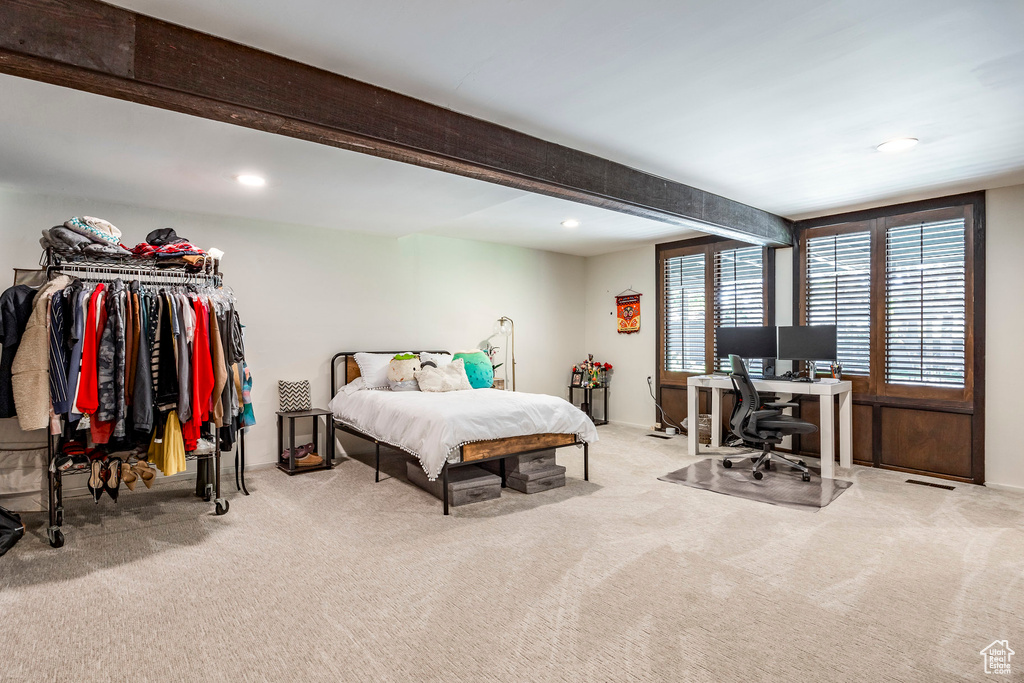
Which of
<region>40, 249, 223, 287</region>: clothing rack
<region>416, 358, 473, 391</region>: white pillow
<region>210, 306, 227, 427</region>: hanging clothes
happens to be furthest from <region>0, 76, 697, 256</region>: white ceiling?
<region>416, 358, 473, 391</region>: white pillow

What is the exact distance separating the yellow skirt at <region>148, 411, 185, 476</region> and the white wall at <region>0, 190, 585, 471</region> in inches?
74.2

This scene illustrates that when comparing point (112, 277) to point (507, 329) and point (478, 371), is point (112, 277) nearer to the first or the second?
point (478, 371)

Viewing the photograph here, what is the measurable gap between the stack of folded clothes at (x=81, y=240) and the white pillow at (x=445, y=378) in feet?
8.47

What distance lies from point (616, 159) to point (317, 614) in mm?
3163

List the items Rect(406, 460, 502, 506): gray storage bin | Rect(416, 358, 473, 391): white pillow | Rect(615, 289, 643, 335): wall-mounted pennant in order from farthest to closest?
Rect(615, 289, 643, 335): wall-mounted pennant, Rect(416, 358, 473, 391): white pillow, Rect(406, 460, 502, 506): gray storage bin

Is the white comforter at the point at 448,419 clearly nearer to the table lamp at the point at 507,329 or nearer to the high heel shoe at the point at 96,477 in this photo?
the high heel shoe at the point at 96,477

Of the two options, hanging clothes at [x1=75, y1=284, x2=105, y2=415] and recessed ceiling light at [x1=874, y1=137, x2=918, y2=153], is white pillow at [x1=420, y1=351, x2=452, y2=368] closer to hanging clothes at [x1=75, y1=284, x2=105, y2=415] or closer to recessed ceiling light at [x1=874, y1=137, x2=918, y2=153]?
hanging clothes at [x1=75, y1=284, x2=105, y2=415]

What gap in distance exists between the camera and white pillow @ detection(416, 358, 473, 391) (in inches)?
205

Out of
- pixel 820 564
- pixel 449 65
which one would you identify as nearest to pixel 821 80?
pixel 449 65

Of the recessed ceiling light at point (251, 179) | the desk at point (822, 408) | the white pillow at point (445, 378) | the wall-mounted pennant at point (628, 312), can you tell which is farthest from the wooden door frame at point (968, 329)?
the recessed ceiling light at point (251, 179)

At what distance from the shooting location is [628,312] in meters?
7.34

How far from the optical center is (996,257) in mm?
4480

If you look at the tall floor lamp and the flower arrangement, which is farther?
the flower arrangement

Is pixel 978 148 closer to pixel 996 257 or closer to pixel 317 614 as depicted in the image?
pixel 996 257
